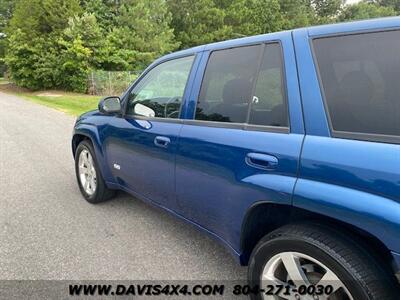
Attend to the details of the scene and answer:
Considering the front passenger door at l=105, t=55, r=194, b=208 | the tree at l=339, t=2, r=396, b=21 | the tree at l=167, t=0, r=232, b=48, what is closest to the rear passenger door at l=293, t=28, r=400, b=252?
the front passenger door at l=105, t=55, r=194, b=208

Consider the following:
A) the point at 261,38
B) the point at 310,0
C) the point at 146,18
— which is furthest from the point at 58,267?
the point at 310,0

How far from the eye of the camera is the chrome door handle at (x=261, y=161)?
2.17 metres

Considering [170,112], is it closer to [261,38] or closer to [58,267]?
[261,38]

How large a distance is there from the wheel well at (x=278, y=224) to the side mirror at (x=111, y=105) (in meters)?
1.91

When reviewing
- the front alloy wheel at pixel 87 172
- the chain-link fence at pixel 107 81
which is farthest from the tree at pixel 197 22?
the front alloy wheel at pixel 87 172

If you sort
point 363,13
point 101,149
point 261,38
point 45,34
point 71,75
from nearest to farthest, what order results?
point 261,38
point 101,149
point 71,75
point 45,34
point 363,13

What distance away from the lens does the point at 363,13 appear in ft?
178

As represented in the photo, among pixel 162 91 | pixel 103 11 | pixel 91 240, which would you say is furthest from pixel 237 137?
pixel 103 11

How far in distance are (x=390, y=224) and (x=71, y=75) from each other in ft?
86.9

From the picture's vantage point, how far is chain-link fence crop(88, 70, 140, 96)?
2398 cm

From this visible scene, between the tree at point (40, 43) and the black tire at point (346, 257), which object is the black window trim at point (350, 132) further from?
the tree at point (40, 43)

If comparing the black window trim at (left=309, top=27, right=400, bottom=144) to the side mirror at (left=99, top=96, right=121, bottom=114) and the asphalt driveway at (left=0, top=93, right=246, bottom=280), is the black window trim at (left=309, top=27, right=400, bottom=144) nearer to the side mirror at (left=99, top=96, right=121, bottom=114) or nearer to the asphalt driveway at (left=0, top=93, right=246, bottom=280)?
the asphalt driveway at (left=0, top=93, right=246, bottom=280)

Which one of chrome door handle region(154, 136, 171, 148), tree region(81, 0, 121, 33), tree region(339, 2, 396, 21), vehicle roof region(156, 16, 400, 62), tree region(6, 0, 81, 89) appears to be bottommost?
chrome door handle region(154, 136, 171, 148)

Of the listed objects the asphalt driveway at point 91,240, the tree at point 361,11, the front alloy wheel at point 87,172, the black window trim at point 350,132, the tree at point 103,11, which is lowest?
the asphalt driveway at point 91,240
